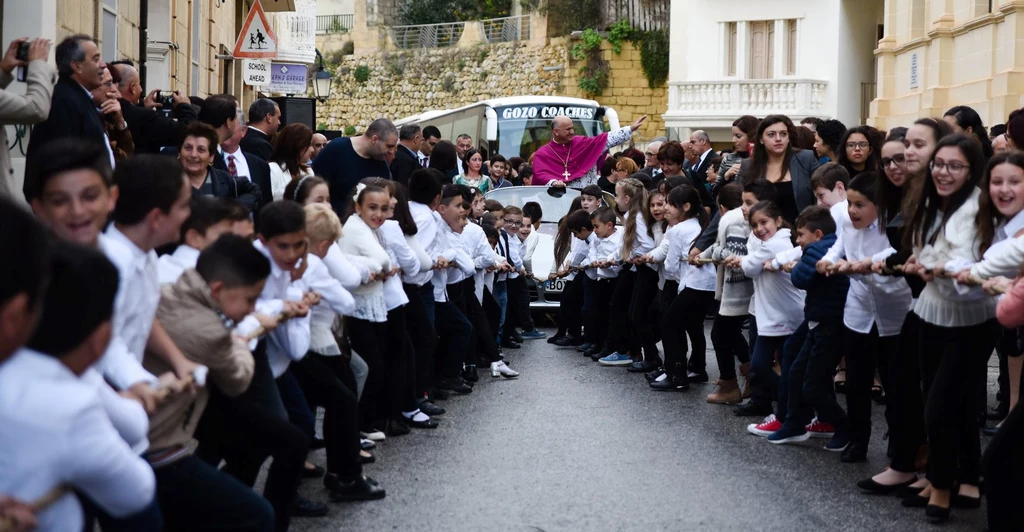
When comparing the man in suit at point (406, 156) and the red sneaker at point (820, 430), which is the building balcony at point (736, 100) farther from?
the red sneaker at point (820, 430)

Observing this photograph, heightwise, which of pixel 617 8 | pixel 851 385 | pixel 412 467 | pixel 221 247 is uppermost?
pixel 617 8

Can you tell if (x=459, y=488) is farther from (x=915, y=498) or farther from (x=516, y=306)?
(x=516, y=306)

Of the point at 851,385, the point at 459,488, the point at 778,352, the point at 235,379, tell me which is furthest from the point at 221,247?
the point at 778,352

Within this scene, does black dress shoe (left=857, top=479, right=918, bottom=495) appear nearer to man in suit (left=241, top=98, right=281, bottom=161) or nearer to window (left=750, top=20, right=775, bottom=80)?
man in suit (left=241, top=98, right=281, bottom=161)

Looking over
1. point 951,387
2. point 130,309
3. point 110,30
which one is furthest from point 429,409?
point 110,30

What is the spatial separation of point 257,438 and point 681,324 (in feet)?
20.6

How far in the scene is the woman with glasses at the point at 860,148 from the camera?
10.2 meters

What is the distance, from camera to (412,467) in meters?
7.91

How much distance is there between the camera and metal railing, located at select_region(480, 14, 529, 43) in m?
52.8

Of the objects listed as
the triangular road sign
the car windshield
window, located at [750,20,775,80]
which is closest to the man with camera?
the car windshield

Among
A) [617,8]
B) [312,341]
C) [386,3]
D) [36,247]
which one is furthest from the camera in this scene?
[386,3]

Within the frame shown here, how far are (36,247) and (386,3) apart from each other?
62397 mm

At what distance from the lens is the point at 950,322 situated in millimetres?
6414

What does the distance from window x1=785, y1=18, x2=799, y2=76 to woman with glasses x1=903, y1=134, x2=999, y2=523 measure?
116 ft
